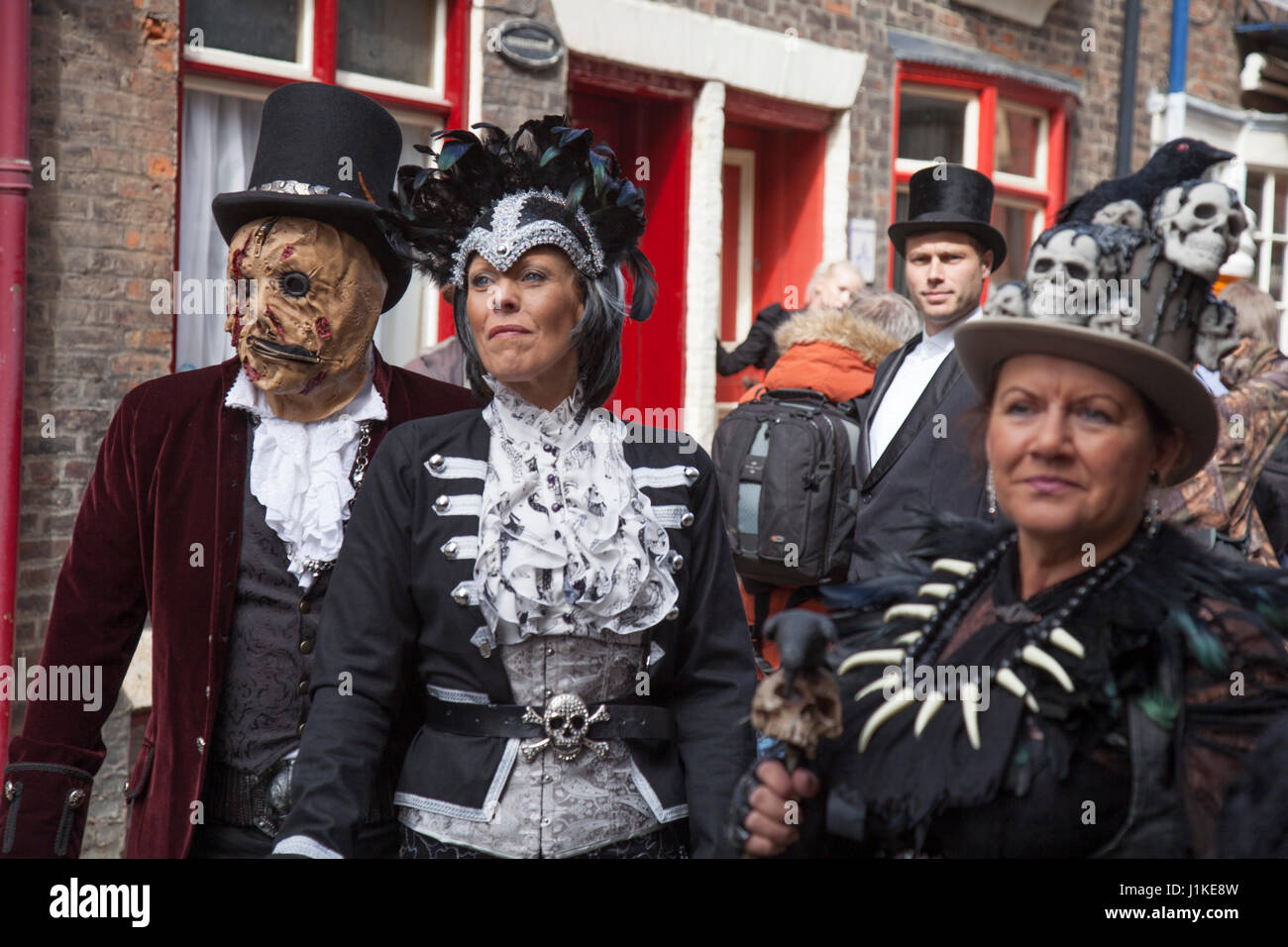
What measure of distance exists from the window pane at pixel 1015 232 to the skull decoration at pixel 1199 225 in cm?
802

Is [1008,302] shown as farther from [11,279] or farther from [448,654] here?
[11,279]

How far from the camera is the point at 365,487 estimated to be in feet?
8.26

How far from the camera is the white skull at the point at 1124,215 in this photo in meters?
2.17

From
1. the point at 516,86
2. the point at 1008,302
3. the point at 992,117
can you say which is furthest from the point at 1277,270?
the point at 1008,302

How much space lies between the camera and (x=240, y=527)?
9.48 ft

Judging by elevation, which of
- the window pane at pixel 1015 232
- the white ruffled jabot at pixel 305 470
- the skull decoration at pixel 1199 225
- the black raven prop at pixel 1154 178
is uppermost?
the window pane at pixel 1015 232

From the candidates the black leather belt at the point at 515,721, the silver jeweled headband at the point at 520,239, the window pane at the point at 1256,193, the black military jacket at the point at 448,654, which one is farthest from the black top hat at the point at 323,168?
the window pane at the point at 1256,193

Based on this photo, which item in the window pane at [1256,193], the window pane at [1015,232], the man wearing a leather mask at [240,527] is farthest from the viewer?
the window pane at [1256,193]

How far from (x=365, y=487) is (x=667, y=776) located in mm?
750

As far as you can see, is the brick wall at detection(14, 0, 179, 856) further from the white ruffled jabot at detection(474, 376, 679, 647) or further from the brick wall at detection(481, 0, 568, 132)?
the white ruffled jabot at detection(474, 376, 679, 647)

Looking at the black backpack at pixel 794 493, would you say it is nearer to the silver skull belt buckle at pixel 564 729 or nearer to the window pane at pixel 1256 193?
the silver skull belt buckle at pixel 564 729

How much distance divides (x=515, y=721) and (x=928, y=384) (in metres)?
2.28
